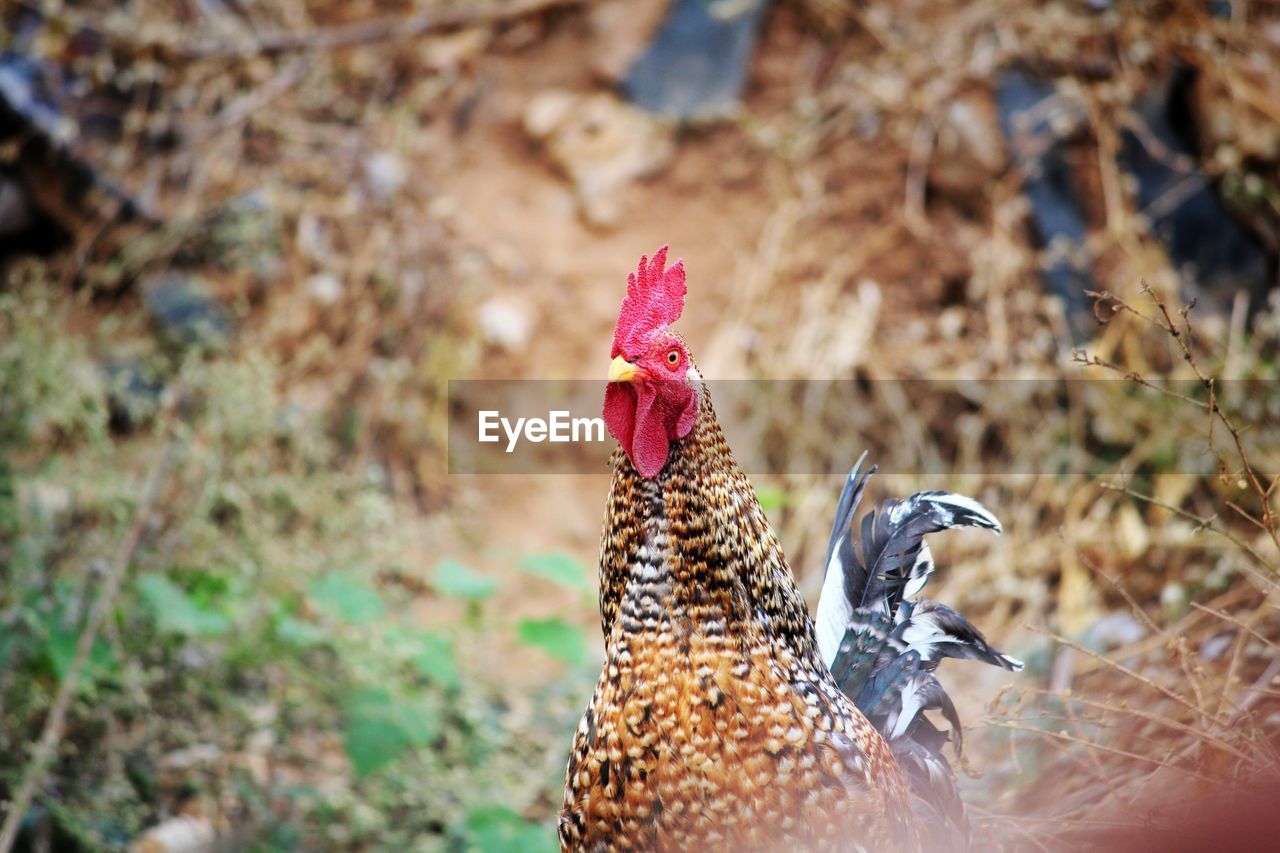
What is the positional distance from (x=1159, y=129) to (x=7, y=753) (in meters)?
5.41

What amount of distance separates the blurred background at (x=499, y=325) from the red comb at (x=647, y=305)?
1.78 meters

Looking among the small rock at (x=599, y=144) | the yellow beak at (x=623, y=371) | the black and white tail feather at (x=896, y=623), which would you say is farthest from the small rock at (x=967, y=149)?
the yellow beak at (x=623, y=371)

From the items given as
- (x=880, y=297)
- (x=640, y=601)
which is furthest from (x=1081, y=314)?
(x=640, y=601)

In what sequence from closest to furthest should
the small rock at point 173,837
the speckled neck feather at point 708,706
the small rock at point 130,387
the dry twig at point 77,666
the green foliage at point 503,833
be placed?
the speckled neck feather at point 708,706 < the dry twig at point 77,666 < the green foliage at point 503,833 < the small rock at point 173,837 < the small rock at point 130,387

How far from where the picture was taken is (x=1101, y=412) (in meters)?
5.05

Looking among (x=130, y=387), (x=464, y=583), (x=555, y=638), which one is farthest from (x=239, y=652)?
(x=130, y=387)

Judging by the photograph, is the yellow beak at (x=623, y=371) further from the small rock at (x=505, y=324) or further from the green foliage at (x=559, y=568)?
the small rock at (x=505, y=324)

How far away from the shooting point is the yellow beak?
211 centimetres

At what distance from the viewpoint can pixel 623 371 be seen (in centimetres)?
212

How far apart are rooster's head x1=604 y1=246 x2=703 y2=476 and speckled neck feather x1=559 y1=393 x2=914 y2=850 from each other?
0.04 m

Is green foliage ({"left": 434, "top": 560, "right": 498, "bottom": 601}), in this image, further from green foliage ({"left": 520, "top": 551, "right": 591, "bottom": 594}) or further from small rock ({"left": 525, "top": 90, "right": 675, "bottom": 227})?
small rock ({"left": 525, "top": 90, "right": 675, "bottom": 227})

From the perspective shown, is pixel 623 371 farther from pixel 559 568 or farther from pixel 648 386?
pixel 559 568

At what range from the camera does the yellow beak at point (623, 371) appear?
211 centimetres

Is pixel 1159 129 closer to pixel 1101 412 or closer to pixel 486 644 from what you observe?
pixel 1101 412
